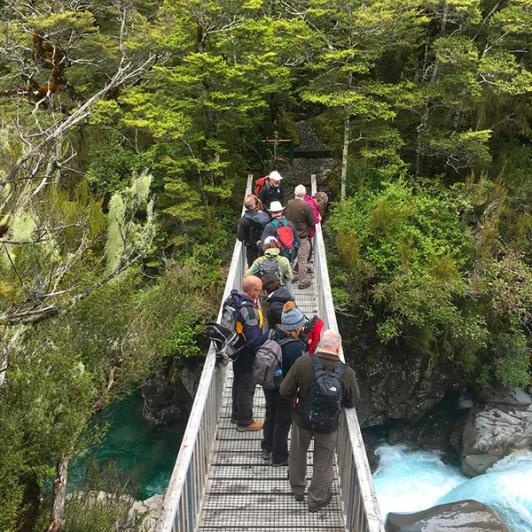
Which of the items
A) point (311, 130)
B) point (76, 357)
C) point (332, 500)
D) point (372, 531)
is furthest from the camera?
point (311, 130)

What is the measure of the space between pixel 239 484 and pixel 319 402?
1.52 metres

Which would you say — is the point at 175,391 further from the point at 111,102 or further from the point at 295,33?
the point at 295,33

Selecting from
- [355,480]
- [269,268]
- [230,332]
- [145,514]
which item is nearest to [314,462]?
[355,480]

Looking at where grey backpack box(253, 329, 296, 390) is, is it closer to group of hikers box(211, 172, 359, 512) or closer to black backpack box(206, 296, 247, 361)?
group of hikers box(211, 172, 359, 512)

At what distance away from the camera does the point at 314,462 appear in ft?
16.0

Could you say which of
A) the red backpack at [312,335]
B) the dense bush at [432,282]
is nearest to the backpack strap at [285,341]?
the red backpack at [312,335]

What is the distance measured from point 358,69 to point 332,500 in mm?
9112

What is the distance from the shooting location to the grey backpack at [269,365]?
488cm

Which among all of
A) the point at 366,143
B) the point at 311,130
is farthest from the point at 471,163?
the point at 311,130

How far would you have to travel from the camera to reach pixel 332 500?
16.8 ft

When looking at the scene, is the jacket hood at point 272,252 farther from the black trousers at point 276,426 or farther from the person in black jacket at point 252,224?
the black trousers at point 276,426

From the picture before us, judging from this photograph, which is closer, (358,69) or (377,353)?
(358,69)

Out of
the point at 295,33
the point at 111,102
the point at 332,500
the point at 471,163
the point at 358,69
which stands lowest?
the point at 332,500

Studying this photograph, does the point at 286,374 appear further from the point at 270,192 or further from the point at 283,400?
the point at 270,192
